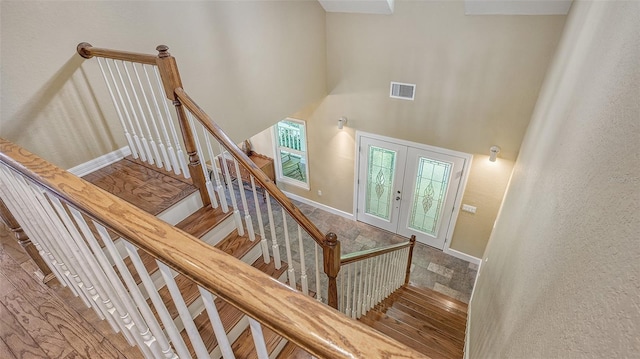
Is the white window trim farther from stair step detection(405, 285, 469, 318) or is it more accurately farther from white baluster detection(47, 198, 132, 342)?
white baluster detection(47, 198, 132, 342)

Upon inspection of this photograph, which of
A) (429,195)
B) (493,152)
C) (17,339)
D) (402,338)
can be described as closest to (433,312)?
Answer: (402,338)

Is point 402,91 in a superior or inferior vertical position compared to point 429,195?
superior

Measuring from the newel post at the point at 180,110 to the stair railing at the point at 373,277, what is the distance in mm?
1169

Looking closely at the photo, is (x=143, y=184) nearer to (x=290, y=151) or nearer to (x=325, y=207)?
(x=290, y=151)

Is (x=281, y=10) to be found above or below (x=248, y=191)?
above

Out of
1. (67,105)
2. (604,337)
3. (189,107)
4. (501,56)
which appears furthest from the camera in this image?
(501,56)

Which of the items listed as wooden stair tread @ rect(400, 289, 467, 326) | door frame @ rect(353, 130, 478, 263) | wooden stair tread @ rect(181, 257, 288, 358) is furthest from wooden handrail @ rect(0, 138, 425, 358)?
door frame @ rect(353, 130, 478, 263)

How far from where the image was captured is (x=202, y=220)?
2172 millimetres

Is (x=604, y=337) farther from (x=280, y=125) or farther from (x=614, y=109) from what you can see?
(x=280, y=125)

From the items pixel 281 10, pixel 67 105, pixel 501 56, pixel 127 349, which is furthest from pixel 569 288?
pixel 281 10

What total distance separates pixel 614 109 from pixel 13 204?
2.34 meters

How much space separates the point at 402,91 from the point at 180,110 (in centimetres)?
326

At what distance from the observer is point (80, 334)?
4.84ft

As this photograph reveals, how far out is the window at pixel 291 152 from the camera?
5793mm
